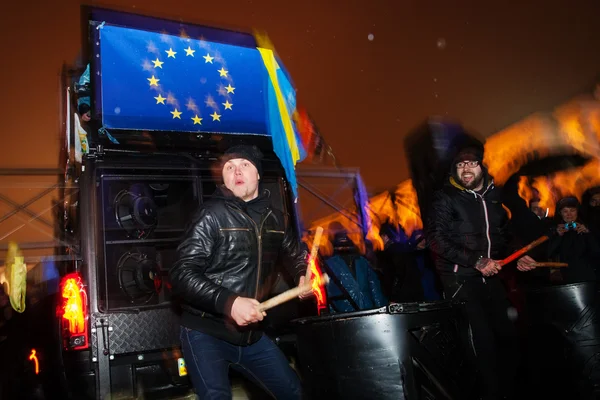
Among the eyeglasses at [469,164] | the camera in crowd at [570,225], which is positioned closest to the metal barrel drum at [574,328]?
the eyeglasses at [469,164]

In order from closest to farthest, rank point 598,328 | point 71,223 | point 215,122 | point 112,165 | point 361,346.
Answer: point 361,346 < point 598,328 < point 112,165 < point 215,122 < point 71,223

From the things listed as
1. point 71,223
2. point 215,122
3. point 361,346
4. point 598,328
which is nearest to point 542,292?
point 598,328

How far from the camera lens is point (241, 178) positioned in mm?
3555

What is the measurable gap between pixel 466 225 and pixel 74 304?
11.9 feet

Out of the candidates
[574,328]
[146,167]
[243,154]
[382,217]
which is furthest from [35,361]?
[574,328]

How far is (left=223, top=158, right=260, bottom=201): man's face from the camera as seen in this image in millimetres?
3549

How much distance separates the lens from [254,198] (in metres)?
3.63

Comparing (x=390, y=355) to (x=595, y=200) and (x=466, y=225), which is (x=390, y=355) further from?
(x=595, y=200)

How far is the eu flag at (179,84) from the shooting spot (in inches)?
210

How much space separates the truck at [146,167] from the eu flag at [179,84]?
0.04 feet

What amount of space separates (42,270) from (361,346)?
11.3 m

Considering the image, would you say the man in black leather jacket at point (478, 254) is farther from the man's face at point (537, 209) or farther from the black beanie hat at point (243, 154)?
the man's face at point (537, 209)

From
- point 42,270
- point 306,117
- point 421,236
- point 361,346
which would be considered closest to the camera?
point 361,346

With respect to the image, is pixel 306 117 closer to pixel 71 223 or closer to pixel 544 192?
pixel 71 223
